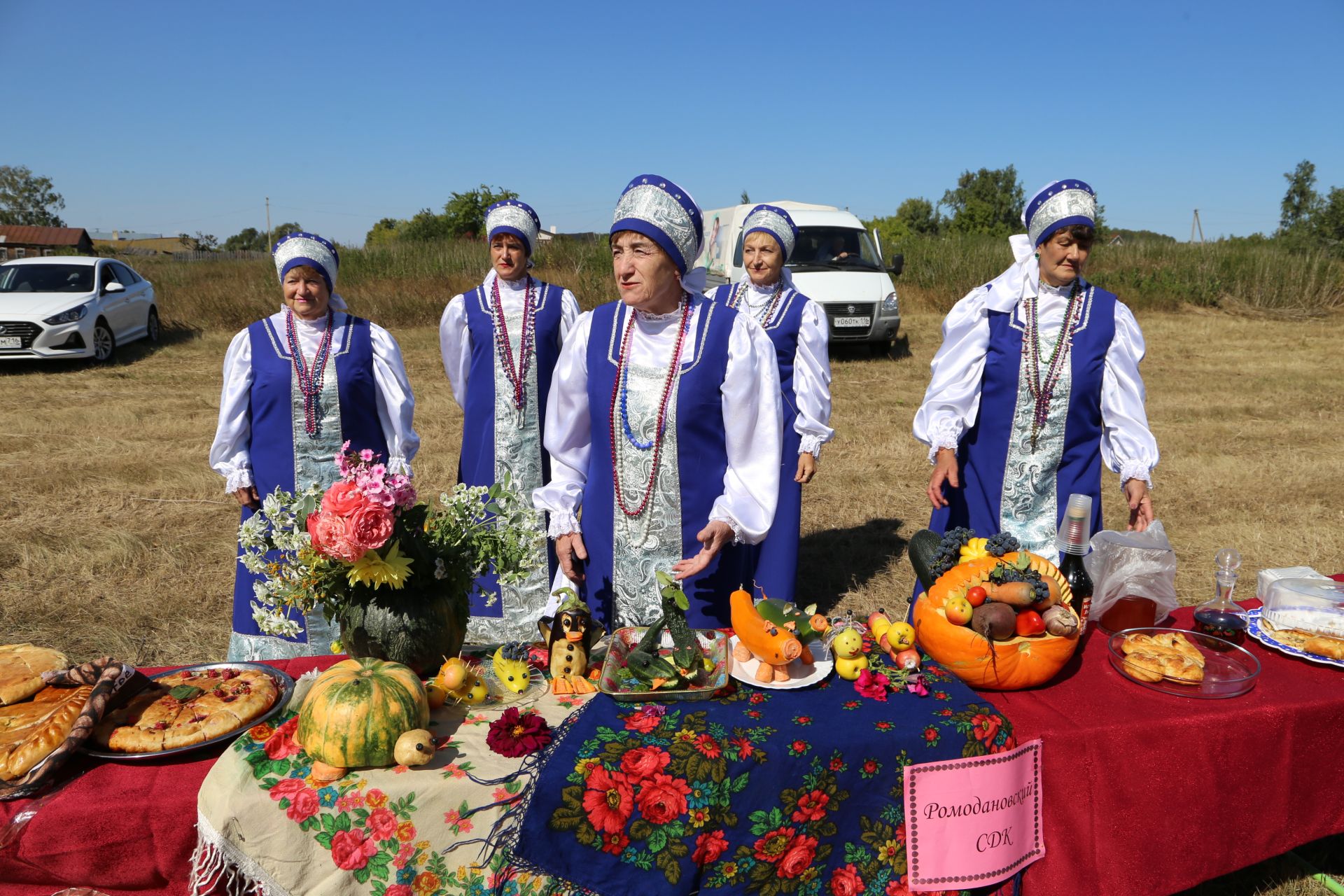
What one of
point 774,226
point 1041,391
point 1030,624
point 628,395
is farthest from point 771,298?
point 1030,624

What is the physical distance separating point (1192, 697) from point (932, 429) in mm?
1563

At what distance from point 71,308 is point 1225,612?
580 inches

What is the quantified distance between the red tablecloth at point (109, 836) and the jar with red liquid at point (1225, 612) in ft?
9.24

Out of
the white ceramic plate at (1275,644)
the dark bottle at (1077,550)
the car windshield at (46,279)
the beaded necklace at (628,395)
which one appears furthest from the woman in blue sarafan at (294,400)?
the car windshield at (46,279)

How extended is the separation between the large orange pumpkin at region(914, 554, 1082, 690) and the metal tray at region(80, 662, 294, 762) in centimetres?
166

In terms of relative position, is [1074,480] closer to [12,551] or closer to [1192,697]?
[1192,697]

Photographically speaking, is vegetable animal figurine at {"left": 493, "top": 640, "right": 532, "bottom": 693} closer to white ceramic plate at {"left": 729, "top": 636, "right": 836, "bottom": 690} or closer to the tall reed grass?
white ceramic plate at {"left": 729, "top": 636, "right": 836, "bottom": 690}

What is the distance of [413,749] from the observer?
1866 millimetres

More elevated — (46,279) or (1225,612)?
(46,279)

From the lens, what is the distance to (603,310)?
302cm

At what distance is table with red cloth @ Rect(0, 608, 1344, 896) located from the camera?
6.32 feet

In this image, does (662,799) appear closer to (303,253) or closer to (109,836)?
(109,836)

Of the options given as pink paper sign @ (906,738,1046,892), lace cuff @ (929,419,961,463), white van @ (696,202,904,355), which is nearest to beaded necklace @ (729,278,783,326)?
lace cuff @ (929,419,961,463)

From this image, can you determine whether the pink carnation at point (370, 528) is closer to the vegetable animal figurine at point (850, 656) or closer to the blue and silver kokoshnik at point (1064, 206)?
the vegetable animal figurine at point (850, 656)
